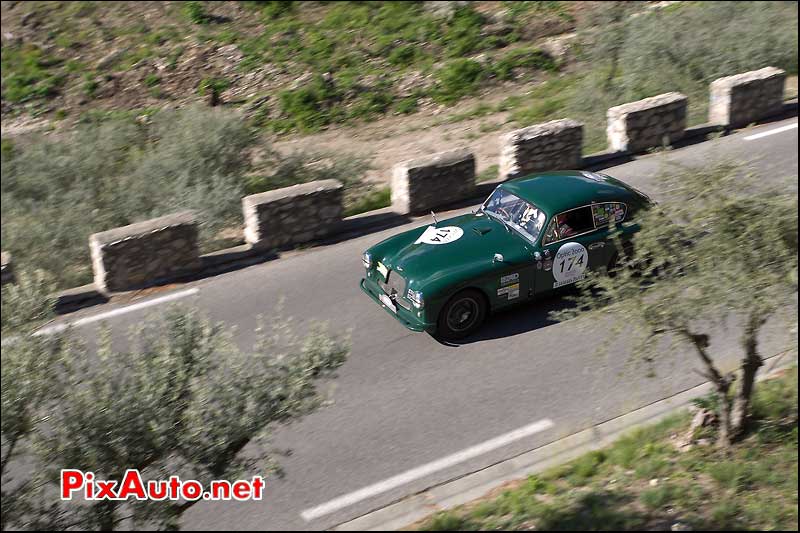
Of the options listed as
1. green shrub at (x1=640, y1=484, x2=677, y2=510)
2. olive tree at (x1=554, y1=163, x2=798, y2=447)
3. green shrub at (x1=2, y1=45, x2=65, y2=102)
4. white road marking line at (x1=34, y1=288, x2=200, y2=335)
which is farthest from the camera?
green shrub at (x1=2, y1=45, x2=65, y2=102)

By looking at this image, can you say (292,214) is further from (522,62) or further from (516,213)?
(522,62)

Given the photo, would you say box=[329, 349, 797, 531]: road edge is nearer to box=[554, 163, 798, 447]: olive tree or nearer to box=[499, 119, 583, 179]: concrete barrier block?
box=[554, 163, 798, 447]: olive tree

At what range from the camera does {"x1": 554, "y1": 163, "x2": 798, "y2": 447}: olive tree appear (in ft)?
24.7

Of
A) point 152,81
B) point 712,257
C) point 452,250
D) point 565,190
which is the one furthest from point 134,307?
point 152,81

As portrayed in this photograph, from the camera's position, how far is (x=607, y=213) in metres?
11.1

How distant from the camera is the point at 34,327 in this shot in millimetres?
6957

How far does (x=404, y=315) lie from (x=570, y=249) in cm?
221

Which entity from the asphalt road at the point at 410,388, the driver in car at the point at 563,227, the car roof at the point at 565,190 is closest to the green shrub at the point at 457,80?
the car roof at the point at 565,190

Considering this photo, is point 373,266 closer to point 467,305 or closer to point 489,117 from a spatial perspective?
point 467,305

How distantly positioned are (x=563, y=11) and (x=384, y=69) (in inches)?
221

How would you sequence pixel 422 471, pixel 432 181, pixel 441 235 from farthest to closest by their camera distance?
pixel 432 181, pixel 441 235, pixel 422 471

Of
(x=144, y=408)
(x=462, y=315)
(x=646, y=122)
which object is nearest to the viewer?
(x=144, y=408)

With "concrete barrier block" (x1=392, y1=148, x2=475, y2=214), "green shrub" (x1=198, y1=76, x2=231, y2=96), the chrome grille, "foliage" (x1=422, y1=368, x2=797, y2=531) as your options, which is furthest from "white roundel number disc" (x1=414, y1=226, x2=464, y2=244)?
"green shrub" (x1=198, y1=76, x2=231, y2=96)

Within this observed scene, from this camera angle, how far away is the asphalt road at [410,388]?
8.55 m
